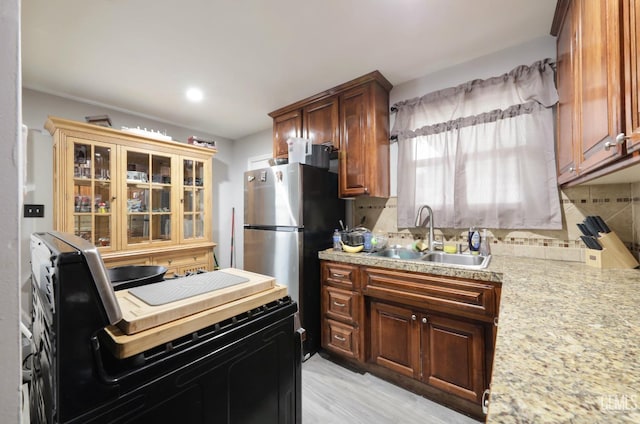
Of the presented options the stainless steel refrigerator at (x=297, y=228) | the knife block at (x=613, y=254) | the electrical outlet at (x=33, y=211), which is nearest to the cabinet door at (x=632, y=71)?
the knife block at (x=613, y=254)

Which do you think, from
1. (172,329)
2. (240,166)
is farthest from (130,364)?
(240,166)

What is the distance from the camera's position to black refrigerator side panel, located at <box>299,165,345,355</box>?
86.4 inches

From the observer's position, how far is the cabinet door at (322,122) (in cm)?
248

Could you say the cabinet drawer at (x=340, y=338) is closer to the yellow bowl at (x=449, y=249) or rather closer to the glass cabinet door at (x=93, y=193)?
the yellow bowl at (x=449, y=249)

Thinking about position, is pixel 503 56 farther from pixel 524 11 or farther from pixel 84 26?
pixel 84 26

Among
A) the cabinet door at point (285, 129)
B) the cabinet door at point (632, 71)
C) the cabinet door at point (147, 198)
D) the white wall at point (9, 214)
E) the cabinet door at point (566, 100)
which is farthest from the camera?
the cabinet door at point (285, 129)

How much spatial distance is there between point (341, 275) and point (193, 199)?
217 centimetres

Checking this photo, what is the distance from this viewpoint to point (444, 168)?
2.15m

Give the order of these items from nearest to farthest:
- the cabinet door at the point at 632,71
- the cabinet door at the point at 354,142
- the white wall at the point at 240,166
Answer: the cabinet door at the point at 632,71, the cabinet door at the point at 354,142, the white wall at the point at 240,166

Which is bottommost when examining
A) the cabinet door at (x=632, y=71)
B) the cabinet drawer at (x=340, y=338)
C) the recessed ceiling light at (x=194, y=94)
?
the cabinet drawer at (x=340, y=338)

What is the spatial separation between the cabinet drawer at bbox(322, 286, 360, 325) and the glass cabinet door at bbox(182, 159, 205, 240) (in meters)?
1.88

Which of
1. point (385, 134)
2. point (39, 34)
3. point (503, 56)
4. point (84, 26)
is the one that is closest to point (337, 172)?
point (385, 134)

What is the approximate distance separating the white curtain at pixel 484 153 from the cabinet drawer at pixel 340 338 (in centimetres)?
100

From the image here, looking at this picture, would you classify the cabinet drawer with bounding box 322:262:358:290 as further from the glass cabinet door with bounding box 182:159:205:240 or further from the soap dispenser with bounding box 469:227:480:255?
the glass cabinet door with bounding box 182:159:205:240
